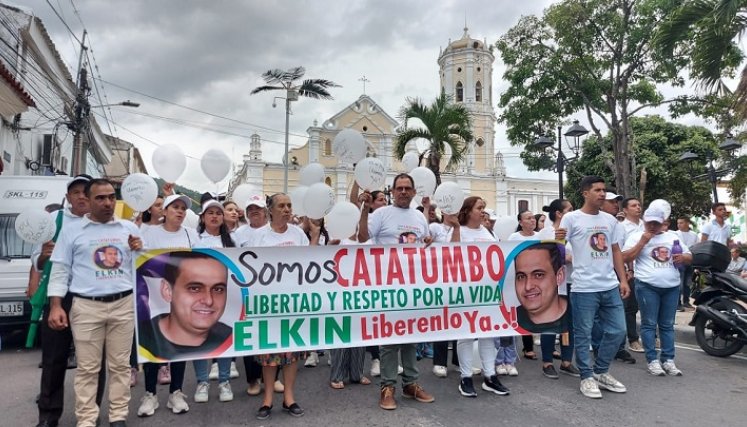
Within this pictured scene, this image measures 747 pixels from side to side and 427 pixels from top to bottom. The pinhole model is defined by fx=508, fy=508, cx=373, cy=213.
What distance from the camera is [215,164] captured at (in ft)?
20.7

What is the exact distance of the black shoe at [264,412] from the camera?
3.94 meters

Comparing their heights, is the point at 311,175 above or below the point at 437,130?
below

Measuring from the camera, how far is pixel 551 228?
19.5 ft

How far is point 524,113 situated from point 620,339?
11.0 meters

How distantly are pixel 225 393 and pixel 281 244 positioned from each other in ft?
4.63

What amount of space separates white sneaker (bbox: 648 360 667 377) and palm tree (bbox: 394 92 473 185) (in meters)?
11.5

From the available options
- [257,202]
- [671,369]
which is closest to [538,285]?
[671,369]

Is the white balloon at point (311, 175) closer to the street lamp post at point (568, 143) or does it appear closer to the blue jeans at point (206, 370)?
the blue jeans at point (206, 370)

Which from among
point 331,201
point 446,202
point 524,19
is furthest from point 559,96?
point 331,201

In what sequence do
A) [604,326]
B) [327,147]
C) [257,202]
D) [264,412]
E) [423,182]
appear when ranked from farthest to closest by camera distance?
[327,147] → [423,182] → [257,202] → [604,326] → [264,412]

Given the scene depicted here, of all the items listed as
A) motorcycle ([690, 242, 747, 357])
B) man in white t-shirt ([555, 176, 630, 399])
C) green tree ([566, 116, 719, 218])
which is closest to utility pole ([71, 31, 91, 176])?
man in white t-shirt ([555, 176, 630, 399])

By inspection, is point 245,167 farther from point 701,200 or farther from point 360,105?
point 701,200

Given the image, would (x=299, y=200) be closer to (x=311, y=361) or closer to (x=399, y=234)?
(x=399, y=234)

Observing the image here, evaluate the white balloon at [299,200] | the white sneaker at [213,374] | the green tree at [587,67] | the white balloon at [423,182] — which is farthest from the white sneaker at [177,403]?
the green tree at [587,67]
